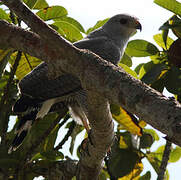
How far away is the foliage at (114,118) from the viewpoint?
337 centimetres

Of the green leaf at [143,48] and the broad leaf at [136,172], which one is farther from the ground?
the green leaf at [143,48]

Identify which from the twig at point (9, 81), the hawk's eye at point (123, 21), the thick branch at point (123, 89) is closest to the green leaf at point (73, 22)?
the twig at point (9, 81)

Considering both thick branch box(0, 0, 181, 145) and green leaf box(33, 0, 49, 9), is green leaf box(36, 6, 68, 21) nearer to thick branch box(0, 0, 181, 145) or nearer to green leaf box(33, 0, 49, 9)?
green leaf box(33, 0, 49, 9)

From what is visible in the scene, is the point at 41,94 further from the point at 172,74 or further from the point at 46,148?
the point at 172,74

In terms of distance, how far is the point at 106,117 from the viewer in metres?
2.79

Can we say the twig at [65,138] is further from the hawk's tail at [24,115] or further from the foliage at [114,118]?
the hawk's tail at [24,115]

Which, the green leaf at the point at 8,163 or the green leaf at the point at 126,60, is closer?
the green leaf at the point at 8,163

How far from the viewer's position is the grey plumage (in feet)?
12.2

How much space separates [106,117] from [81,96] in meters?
1.33

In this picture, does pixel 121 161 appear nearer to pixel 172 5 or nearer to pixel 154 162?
pixel 154 162

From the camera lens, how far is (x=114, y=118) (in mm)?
3557

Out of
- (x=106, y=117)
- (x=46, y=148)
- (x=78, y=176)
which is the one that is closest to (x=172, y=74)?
(x=106, y=117)

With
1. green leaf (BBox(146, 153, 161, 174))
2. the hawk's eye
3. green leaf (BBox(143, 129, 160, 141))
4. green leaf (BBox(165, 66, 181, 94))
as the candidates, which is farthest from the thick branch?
the hawk's eye

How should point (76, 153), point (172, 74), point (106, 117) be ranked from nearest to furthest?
1. point (106, 117)
2. point (172, 74)
3. point (76, 153)
